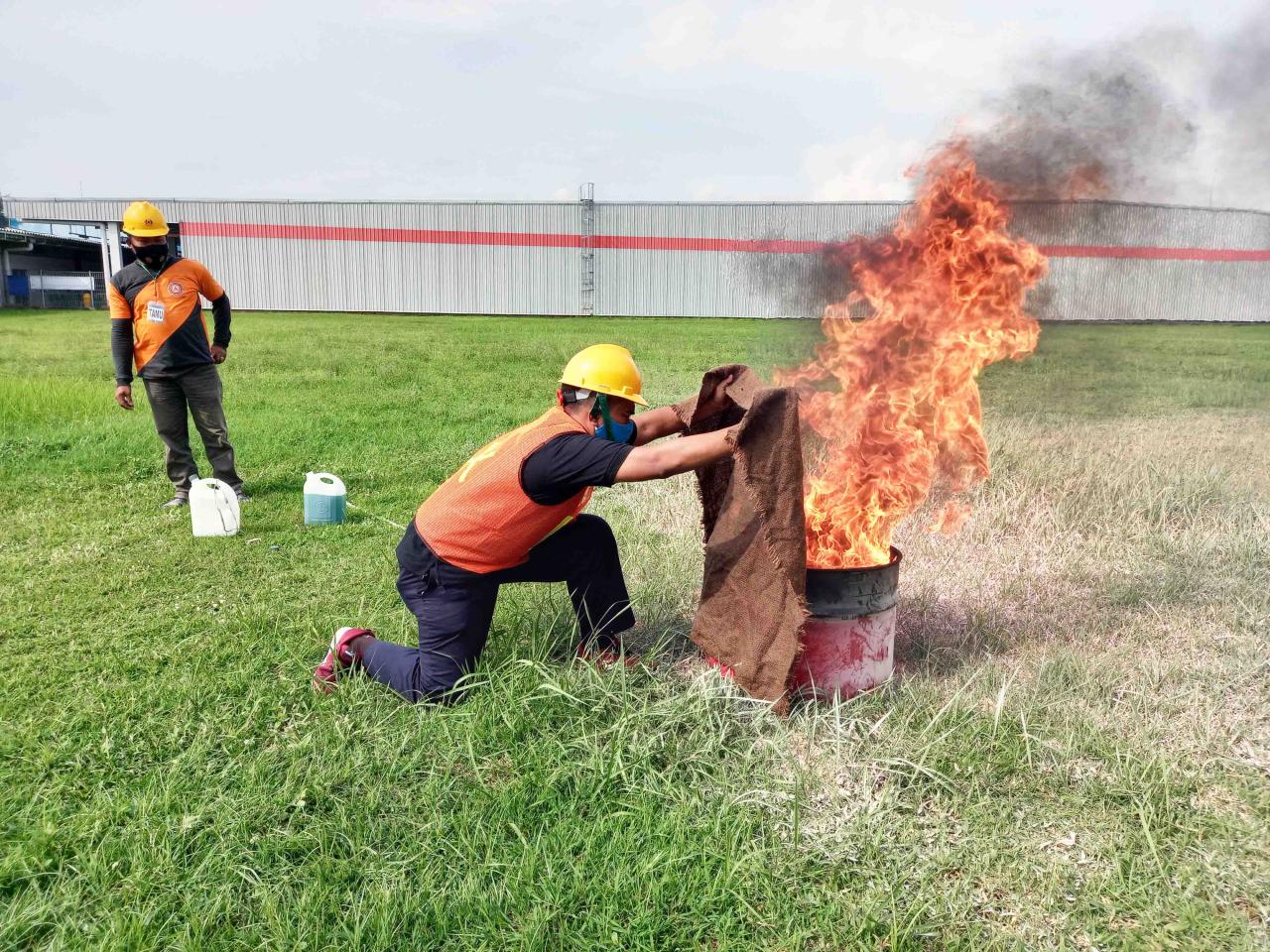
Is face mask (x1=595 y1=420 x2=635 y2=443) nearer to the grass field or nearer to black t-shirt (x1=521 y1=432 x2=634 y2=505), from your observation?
black t-shirt (x1=521 y1=432 x2=634 y2=505)

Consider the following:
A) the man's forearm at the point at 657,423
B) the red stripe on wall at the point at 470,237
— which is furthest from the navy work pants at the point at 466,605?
the red stripe on wall at the point at 470,237

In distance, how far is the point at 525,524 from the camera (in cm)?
373

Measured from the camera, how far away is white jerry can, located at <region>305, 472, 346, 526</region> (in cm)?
679

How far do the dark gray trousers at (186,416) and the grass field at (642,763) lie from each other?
85 cm

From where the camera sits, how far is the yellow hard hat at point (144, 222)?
6.65 metres

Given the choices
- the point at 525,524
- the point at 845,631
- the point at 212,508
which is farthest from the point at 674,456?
the point at 212,508

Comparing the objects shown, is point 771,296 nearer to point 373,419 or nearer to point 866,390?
point 373,419

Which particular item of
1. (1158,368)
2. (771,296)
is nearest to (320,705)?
(1158,368)

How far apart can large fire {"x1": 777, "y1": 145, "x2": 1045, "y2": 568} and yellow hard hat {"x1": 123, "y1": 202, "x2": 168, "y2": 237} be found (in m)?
5.31

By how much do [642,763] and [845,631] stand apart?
1.10 meters

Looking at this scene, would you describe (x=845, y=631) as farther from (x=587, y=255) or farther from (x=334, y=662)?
(x=587, y=255)

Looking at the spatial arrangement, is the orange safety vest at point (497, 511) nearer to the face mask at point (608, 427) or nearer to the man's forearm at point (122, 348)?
the face mask at point (608, 427)

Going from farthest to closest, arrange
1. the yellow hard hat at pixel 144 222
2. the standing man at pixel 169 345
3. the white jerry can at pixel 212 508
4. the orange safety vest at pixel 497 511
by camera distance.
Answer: the standing man at pixel 169 345, the yellow hard hat at pixel 144 222, the white jerry can at pixel 212 508, the orange safety vest at pixel 497 511

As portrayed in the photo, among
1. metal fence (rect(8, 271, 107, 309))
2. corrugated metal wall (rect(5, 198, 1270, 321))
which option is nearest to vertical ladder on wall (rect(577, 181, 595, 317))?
corrugated metal wall (rect(5, 198, 1270, 321))
